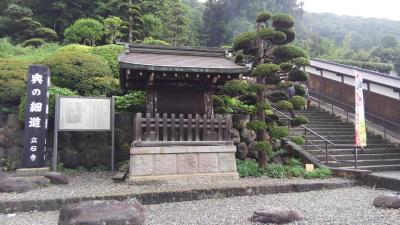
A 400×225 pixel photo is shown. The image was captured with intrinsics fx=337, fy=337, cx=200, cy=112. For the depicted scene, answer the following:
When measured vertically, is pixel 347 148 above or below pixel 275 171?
above

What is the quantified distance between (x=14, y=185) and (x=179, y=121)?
4.42 m

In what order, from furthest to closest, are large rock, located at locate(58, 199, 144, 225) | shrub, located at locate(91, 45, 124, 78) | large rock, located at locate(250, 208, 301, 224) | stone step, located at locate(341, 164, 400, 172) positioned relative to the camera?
shrub, located at locate(91, 45, 124, 78)
stone step, located at locate(341, 164, 400, 172)
large rock, located at locate(250, 208, 301, 224)
large rock, located at locate(58, 199, 144, 225)

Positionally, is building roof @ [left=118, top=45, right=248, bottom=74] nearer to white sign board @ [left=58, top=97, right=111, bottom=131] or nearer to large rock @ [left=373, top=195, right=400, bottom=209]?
white sign board @ [left=58, top=97, right=111, bottom=131]

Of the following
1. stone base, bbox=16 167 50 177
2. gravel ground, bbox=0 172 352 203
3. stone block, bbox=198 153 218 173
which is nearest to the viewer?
gravel ground, bbox=0 172 352 203

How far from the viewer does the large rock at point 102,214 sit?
202 inches

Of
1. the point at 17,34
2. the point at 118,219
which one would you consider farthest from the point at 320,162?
the point at 17,34

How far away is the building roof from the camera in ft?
30.0

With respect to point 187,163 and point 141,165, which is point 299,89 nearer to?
point 187,163

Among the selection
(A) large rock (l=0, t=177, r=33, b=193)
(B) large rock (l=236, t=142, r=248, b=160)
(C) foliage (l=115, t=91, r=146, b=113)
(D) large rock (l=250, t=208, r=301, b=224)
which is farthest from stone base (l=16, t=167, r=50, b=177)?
(D) large rock (l=250, t=208, r=301, b=224)

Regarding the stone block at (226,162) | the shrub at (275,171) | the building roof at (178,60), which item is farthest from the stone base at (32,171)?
the shrub at (275,171)

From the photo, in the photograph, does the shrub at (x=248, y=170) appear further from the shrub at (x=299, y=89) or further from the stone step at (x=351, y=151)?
the stone step at (x=351, y=151)

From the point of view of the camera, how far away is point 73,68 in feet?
43.2

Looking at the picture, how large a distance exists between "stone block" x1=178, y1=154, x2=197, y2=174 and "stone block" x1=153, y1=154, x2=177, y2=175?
0.17 meters

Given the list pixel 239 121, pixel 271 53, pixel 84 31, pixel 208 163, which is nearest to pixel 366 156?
pixel 239 121
